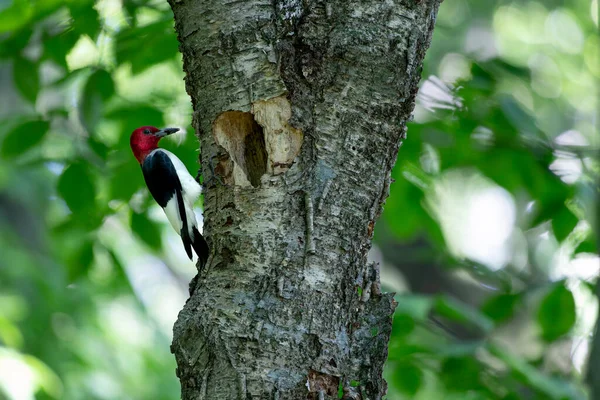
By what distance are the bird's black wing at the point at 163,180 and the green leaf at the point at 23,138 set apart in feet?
1.84

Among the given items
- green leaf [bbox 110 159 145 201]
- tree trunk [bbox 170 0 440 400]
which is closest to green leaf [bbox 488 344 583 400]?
tree trunk [bbox 170 0 440 400]

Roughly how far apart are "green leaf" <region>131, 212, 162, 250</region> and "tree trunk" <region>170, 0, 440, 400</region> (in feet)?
4.63

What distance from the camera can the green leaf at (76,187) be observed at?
3.34 m

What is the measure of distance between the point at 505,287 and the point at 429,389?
17.4ft

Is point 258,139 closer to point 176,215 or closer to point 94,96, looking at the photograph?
point 94,96

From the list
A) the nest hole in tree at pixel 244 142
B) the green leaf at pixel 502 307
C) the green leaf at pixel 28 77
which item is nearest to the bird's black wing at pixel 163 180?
the green leaf at pixel 28 77

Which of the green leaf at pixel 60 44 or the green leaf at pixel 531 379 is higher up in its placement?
the green leaf at pixel 60 44

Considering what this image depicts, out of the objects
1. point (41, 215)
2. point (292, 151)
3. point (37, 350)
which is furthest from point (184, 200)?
point (41, 215)

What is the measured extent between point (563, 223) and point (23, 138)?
2719 millimetres

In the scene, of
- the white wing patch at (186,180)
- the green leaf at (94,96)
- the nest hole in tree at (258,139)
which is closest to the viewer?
the nest hole in tree at (258,139)

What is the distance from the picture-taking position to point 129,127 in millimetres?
3596

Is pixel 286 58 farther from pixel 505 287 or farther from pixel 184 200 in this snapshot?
pixel 505 287

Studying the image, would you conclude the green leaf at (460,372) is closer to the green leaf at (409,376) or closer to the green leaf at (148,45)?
the green leaf at (409,376)

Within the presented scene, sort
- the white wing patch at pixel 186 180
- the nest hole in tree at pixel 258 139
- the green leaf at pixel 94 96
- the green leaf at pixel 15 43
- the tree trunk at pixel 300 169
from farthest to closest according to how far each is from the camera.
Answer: the white wing patch at pixel 186 180
the green leaf at pixel 15 43
the green leaf at pixel 94 96
the nest hole in tree at pixel 258 139
the tree trunk at pixel 300 169
